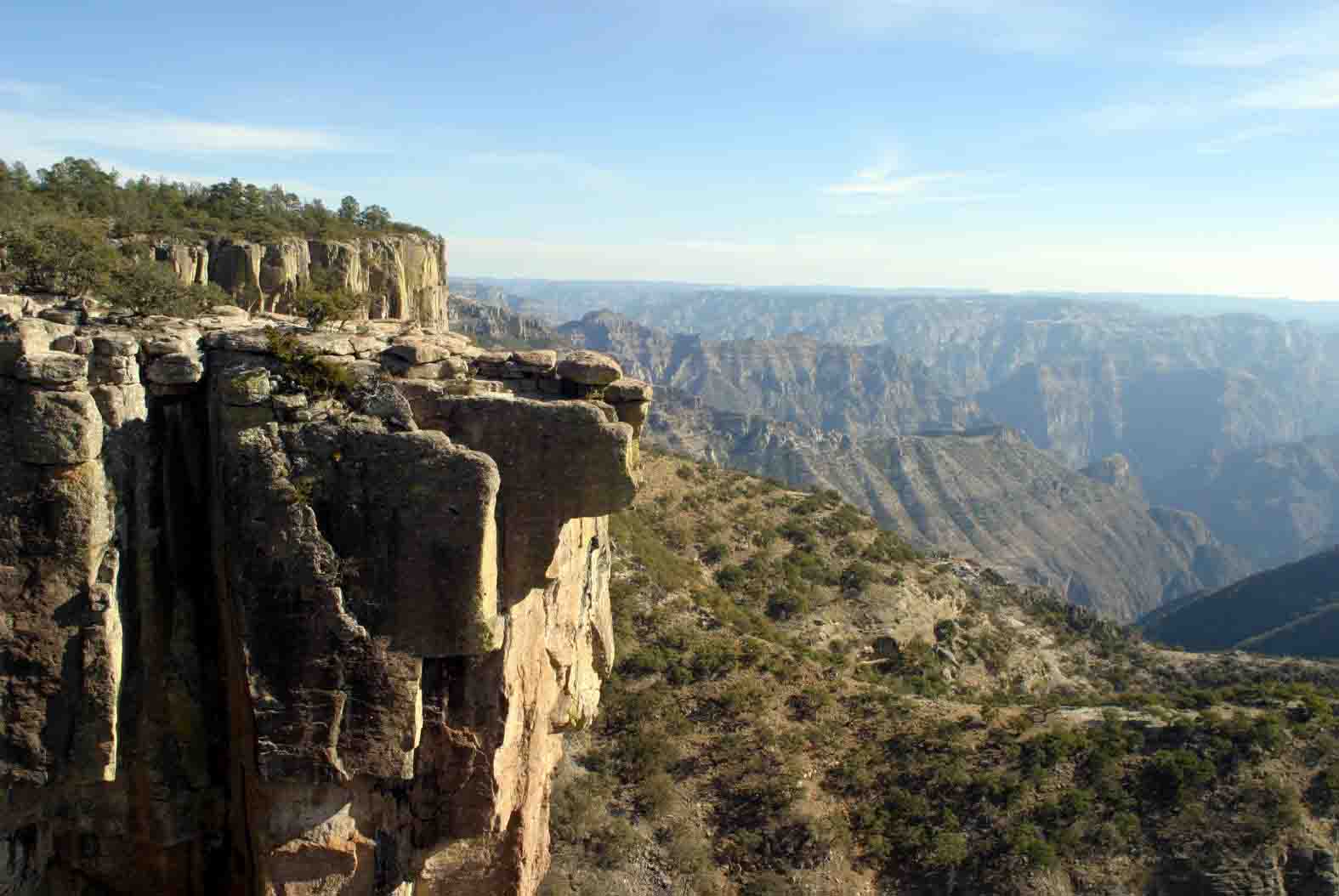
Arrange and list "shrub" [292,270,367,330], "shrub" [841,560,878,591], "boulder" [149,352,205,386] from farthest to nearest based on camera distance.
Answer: "shrub" [841,560,878,591] < "shrub" [292,270,367,330] < "boulder" [149,352,205,386]

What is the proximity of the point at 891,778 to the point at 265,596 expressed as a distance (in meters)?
26.2

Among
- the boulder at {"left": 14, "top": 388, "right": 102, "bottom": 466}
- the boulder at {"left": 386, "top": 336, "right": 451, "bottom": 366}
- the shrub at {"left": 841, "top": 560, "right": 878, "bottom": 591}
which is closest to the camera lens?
the boulder at {"left": 14, "top": 388, "right": 102, "bottom": 466}

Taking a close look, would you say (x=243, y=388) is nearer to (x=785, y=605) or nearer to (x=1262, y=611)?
(x=785, y=605)

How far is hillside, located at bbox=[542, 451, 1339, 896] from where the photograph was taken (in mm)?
28266

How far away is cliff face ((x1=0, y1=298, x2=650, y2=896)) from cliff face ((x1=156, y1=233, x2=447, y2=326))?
62.7ft

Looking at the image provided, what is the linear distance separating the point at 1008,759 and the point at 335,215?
210ft

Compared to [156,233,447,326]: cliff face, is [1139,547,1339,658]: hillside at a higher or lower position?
lower

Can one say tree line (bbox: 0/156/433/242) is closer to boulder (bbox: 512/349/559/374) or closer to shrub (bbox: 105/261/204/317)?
shrub (bbox: 105/261/204/317)

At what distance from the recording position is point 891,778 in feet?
104

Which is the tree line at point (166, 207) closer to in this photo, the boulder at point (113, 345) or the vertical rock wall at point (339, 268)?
the vertical rock wall at point (339, 268)

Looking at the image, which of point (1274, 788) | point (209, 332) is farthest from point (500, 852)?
point (1274, 788)

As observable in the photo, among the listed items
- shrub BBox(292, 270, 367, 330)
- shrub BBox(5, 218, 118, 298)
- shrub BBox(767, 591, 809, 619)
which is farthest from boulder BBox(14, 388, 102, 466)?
shrub BBox(767, 591, 809, 619)

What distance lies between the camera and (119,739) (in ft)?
44.5

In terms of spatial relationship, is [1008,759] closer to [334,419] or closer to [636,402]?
[636,402]
